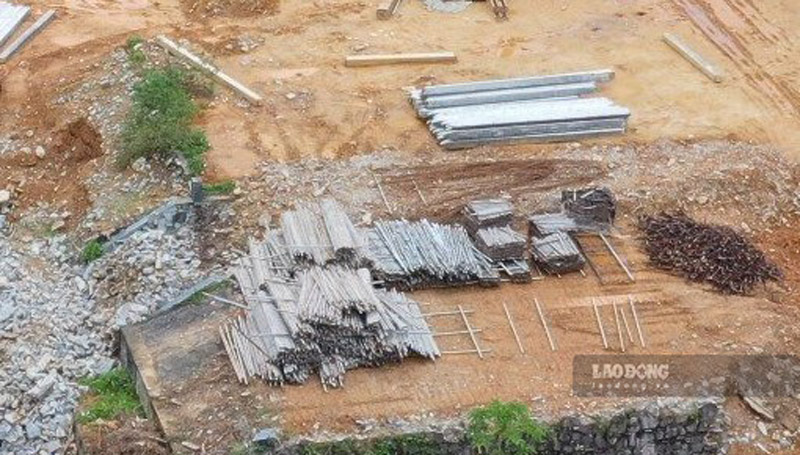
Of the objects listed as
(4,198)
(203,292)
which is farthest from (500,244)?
(4,198)

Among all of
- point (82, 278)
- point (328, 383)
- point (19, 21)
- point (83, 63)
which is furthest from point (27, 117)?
point (328, 383)

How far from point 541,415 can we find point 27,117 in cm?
956

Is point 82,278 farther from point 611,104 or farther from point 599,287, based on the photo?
point 611,104

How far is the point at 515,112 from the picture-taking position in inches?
661

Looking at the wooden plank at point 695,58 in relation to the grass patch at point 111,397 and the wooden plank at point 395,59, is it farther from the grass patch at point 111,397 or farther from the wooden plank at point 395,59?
the grass patch at point 111,397

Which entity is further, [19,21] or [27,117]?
[19,21]

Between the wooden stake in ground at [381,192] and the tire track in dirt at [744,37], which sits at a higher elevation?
the wooden stake in ground at [381,192]

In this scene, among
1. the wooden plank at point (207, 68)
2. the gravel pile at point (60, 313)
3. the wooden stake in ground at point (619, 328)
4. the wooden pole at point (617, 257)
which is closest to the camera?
the gravel pile at point (60, 313)

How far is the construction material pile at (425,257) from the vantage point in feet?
45.0

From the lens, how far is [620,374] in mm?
13008

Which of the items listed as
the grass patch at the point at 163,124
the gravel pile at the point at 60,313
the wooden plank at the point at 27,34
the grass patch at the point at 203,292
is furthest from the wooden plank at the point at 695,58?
the wooden plank at the point at 27,34

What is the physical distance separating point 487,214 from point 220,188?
3.52 meters

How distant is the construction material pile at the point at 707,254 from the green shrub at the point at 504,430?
343cm

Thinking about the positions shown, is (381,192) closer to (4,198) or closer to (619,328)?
(619,328)
